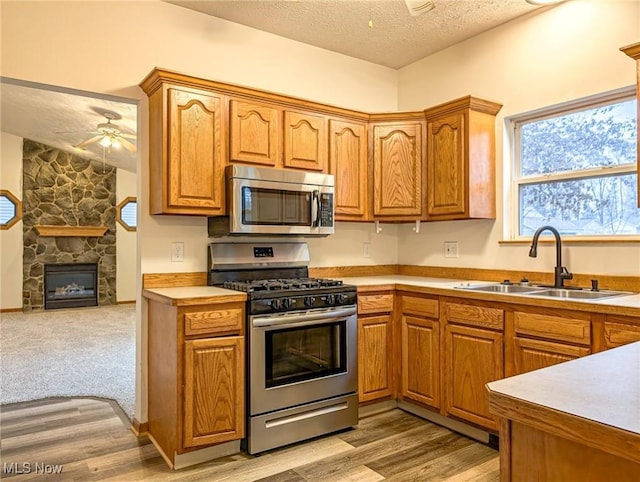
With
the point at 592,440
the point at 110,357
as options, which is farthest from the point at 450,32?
the point at 110,357

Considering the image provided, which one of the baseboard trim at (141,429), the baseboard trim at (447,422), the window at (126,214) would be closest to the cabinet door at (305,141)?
the baseboard trim at (447,422)

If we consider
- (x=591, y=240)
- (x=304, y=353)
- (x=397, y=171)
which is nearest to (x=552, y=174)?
(x=591, y=240)

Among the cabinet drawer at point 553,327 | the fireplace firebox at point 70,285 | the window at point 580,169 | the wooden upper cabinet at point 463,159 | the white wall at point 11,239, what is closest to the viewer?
the cabinet drawer at point 553,327

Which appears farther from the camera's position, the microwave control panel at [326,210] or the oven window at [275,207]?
the microwave control panel at [326,210]

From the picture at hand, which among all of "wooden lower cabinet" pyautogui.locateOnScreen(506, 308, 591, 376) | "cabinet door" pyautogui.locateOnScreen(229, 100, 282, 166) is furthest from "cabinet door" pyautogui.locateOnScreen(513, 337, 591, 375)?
"cabinet door" pyautogui.locateOnScreen(229, 100, 282, 166)

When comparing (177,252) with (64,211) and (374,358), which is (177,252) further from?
(64,211)

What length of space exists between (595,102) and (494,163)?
71 cm

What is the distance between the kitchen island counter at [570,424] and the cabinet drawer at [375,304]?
2031mm

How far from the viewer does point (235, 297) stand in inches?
97.4

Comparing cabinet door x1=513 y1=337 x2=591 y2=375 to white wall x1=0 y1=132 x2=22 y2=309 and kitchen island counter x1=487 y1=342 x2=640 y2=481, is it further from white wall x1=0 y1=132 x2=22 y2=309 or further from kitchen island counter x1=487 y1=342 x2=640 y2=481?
white wall x1=0 y1=132 x2=22 y2=309

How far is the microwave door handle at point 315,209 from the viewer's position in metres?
3.07

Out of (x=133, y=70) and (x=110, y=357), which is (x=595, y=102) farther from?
(x=110, y=357)

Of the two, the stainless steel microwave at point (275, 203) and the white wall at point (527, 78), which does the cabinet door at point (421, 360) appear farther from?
the stainless steel microwave at point (275, 203)

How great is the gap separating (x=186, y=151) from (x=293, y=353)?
1.38 meters
